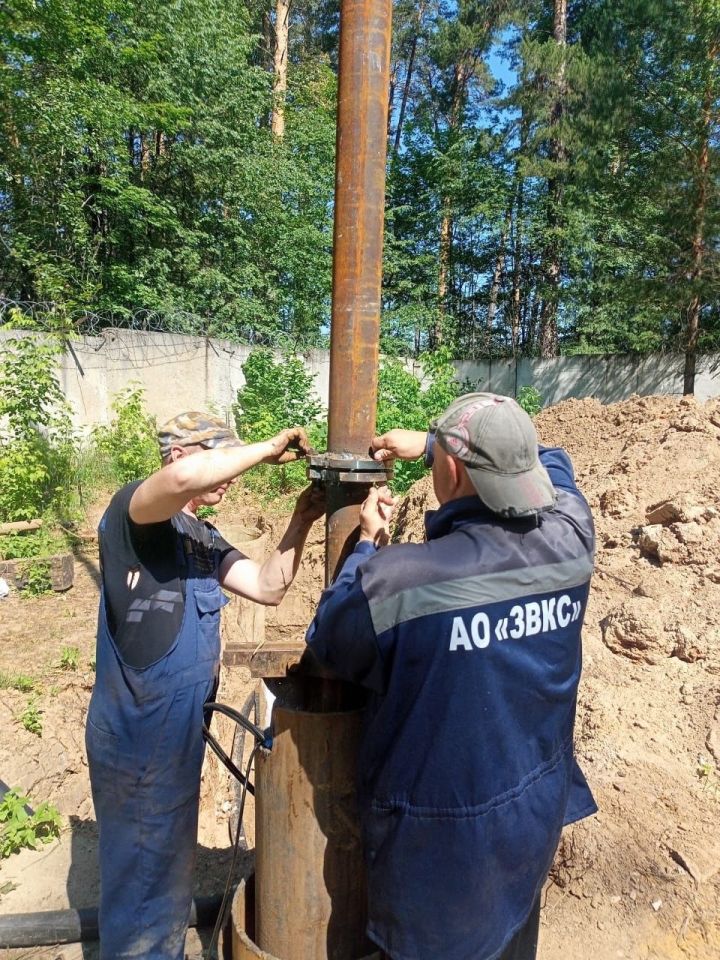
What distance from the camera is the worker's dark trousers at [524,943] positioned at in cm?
181

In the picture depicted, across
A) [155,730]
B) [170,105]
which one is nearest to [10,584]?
[155,730]

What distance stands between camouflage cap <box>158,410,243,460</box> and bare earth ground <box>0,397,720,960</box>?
1996mm

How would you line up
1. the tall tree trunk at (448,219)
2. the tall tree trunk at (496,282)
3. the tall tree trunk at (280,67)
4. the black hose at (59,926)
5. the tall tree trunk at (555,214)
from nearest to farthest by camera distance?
the black hose at (59,926)
the tall tree trunk at (280,67)
the tall tree trunk at (555,214)
the tall tree trunk at (448,219)
the tall tree trunk at (496,282)

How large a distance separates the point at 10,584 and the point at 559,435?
598cm

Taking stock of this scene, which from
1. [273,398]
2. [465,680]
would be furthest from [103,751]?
[273,398]

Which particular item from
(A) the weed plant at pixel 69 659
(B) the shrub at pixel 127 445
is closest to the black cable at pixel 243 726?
(A) the weed plant at pixel 69 659

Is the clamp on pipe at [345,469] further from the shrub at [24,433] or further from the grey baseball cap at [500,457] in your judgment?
the shrub at [24,433]

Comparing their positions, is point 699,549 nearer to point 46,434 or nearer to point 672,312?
point 46,434

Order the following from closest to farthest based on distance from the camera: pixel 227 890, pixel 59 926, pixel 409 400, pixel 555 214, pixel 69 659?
pixel 227 890
pixel 59 926
pixel 69 659
pixel 409 400
pixel 555 214

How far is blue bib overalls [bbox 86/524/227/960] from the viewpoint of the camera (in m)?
2.13

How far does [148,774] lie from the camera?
214cm

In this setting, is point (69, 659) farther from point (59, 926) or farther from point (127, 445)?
point (127, 445)

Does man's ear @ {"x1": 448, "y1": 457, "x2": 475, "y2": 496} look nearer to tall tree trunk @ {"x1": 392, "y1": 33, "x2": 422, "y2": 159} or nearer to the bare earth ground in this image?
the bare earth ground

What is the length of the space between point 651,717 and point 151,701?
9.13 ft
